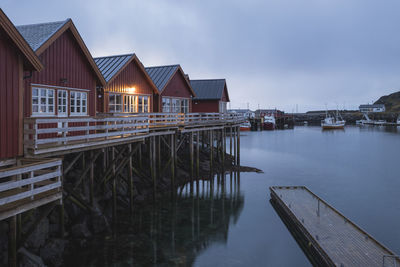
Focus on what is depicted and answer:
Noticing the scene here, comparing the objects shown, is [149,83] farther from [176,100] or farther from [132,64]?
[176,100]

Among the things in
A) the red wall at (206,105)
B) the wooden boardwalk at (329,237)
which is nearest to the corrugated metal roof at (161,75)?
the wooden boardwalk at (329,237)

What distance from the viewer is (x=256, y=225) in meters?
16.0

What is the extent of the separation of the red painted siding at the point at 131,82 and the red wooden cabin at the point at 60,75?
225 centimetres

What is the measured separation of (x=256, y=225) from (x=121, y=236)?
6.59m

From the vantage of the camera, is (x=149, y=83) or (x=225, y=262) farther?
(x=149, y=83)

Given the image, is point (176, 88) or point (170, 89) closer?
point (170, 89)

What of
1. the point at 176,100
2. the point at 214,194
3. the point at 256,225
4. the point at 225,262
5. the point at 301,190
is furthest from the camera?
the point at 176,100

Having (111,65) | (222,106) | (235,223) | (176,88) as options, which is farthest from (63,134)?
(222,106)

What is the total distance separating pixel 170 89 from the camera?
25.6 m

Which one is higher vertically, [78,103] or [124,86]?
[124,86]

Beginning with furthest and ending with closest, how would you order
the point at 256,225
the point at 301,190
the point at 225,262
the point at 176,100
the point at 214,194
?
1. the point at 176,100
2. the point at 214,194
3. the point at 301,190
4. the point at 256,225
5. the point at 225,262

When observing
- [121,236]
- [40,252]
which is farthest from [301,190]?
[40,252]

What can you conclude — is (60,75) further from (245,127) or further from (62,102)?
(245,127)

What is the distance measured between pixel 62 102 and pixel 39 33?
3.03 metres
